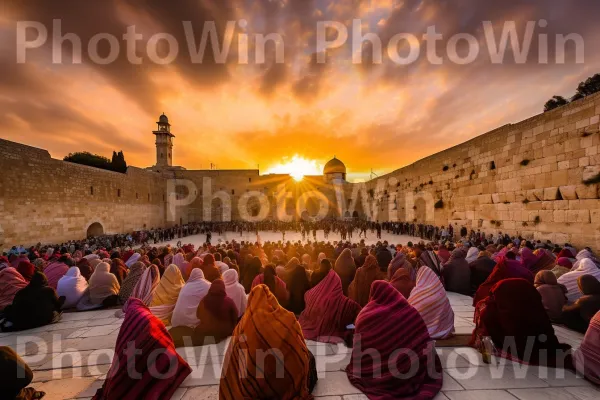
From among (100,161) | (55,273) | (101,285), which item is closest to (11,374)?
(101,285)

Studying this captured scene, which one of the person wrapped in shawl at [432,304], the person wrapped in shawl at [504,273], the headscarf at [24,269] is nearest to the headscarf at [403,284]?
the person wrapped in shawl at [432,304]

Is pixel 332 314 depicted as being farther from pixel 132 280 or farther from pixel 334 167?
pixel 334 167

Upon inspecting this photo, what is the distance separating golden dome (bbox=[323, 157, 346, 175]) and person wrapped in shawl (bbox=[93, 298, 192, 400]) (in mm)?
41306

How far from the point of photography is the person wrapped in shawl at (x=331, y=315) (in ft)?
10.9

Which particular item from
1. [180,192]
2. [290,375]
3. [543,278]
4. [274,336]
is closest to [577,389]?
[543,278]

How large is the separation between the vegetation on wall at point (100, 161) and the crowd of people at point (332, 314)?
32.9 m

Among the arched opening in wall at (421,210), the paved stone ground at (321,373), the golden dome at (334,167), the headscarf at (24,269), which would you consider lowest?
the paved stone ground at (321,373)

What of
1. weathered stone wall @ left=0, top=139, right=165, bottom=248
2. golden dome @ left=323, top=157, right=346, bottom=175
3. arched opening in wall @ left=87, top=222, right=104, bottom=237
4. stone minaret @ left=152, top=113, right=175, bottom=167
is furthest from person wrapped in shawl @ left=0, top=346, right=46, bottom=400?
golden dome @ left=323, top=157, right=346, bottom=175

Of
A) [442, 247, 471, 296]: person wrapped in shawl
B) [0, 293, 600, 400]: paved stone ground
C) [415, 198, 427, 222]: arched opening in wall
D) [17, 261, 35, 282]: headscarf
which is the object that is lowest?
[0, 293, 600, 400]: paved stone ground

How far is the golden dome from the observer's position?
42750 millimetres

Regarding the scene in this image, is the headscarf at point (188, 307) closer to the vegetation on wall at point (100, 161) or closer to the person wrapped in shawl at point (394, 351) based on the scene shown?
the person wrapped in shawl at point (394, 351)

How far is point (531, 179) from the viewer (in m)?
8.63

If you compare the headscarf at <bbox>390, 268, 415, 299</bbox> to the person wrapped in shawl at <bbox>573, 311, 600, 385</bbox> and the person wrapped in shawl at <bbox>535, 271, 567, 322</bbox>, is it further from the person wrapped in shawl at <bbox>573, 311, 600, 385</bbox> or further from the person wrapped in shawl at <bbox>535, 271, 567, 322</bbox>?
the person wrapped in shawl at <bbox>535, 271, 567, 322</bbox>

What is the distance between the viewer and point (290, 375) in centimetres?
202
